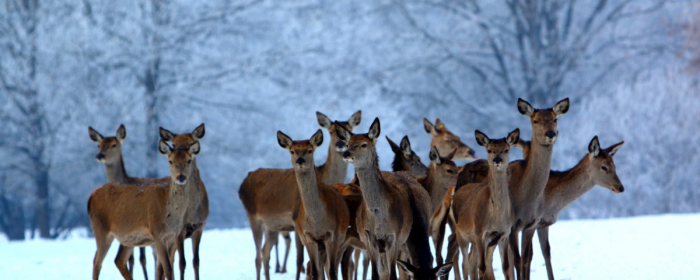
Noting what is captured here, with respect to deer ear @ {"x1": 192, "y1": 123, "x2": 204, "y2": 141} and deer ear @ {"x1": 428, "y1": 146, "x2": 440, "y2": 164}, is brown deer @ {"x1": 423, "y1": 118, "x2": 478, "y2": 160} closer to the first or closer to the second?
deer ear @ {"x1": 428, "y1": 146, "x2": 440, "y2": 164}

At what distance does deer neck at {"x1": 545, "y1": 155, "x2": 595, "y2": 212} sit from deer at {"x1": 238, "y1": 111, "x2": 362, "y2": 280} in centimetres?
237

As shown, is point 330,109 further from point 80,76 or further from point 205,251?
point 205,251

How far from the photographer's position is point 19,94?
23719 millimetres

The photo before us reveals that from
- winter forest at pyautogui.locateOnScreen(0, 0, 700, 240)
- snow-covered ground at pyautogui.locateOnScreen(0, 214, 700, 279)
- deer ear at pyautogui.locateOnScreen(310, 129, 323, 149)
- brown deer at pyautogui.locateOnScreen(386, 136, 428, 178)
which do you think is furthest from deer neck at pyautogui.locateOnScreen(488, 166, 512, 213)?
winter forest at pyautogui.locateOnScreen(0, 0, 700, 240)

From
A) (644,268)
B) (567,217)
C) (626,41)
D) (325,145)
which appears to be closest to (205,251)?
(644,268)

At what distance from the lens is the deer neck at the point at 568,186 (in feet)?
35.9

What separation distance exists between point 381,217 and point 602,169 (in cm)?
329

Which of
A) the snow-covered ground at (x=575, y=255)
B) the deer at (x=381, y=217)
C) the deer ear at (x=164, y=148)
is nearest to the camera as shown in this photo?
the deer at (x=381, y=217)

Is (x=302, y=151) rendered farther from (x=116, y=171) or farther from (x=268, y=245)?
(x=116, y=171)

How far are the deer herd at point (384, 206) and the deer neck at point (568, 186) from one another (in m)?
0.01

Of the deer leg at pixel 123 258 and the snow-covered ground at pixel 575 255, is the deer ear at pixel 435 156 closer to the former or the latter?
the snow-covered ground at pixel 575 255

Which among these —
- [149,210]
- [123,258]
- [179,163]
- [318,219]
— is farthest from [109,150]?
[318,219]

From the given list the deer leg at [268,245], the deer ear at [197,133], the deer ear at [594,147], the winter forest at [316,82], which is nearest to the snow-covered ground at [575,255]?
the deer leg at [268,245]

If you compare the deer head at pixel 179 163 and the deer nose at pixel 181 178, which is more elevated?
the deer head at pixel 179 163
